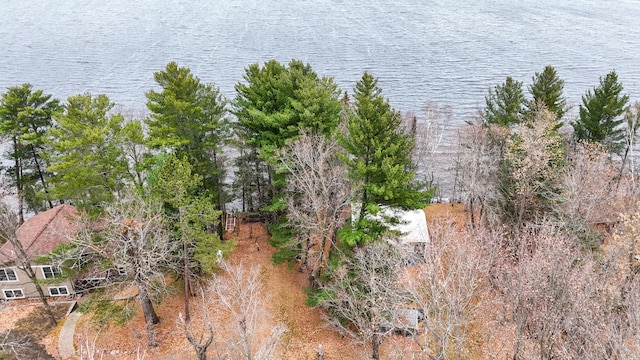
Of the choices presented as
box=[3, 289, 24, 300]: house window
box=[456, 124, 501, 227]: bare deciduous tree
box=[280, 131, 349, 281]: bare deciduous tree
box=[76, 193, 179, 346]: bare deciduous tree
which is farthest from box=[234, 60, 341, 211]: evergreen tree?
box=[3, 289, 24, 300]: house window

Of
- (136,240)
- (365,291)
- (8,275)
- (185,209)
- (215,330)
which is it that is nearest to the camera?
(136,240)

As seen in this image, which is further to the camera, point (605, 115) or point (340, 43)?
point (340, 43)

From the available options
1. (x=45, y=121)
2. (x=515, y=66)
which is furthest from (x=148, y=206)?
(x=515, y=66)

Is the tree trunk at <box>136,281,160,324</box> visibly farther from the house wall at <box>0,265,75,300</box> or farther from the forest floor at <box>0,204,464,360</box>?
the house wall at <box>0,265,75,300</box>

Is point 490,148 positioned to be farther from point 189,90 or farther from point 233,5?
point 233,5

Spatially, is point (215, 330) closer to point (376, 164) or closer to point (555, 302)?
point (376, 164)

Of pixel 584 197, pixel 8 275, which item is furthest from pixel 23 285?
pixel 584 197
